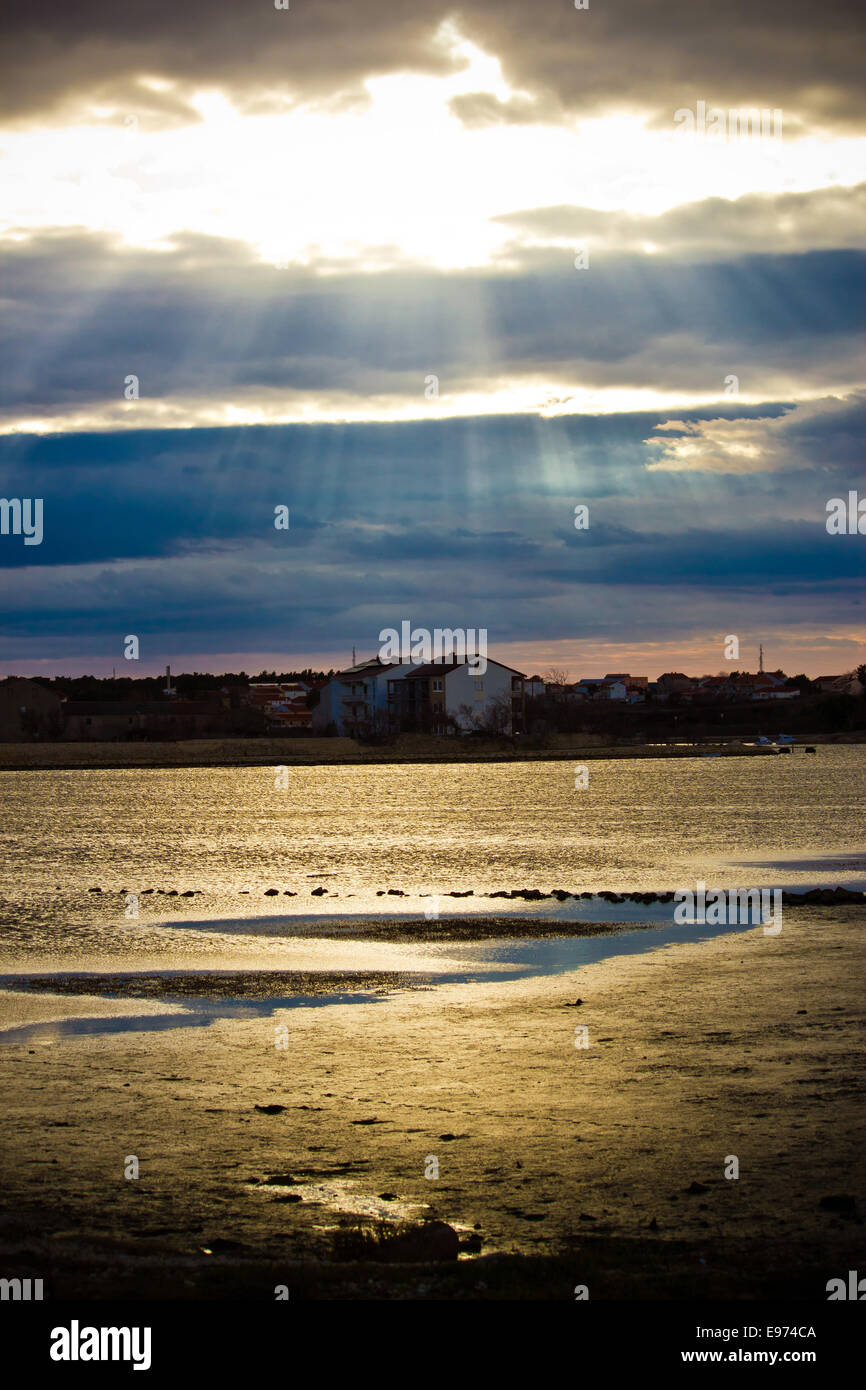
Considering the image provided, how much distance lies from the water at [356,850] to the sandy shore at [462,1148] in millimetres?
8600

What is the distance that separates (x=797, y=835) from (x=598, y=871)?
47.6ft

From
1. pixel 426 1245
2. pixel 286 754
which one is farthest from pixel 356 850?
pixel 286 754

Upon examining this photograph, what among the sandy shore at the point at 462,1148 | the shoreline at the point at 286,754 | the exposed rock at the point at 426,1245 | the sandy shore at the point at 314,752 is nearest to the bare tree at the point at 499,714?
the sandy shore at the point at 314,752

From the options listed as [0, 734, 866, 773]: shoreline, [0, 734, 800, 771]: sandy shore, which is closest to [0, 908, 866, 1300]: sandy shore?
[0, 734, 866, 773]: shoreline

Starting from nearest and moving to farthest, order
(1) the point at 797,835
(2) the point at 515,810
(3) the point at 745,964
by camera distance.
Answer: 1. (3) the point at 745,964
2. (1) the point at 797,835
3. (2) the point at 515,810

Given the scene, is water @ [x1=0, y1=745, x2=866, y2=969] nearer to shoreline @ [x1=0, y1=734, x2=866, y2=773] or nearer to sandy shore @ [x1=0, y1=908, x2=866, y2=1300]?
sandy shore @ [x1=0, y1=908, x2=866, y2=1300]

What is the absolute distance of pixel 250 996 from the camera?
20.0 m

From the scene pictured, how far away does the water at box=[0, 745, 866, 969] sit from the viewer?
2947cm

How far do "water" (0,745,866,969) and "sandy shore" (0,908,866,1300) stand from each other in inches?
339

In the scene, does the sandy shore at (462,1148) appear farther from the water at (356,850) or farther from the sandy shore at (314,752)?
the sandy shore at (314,752)
